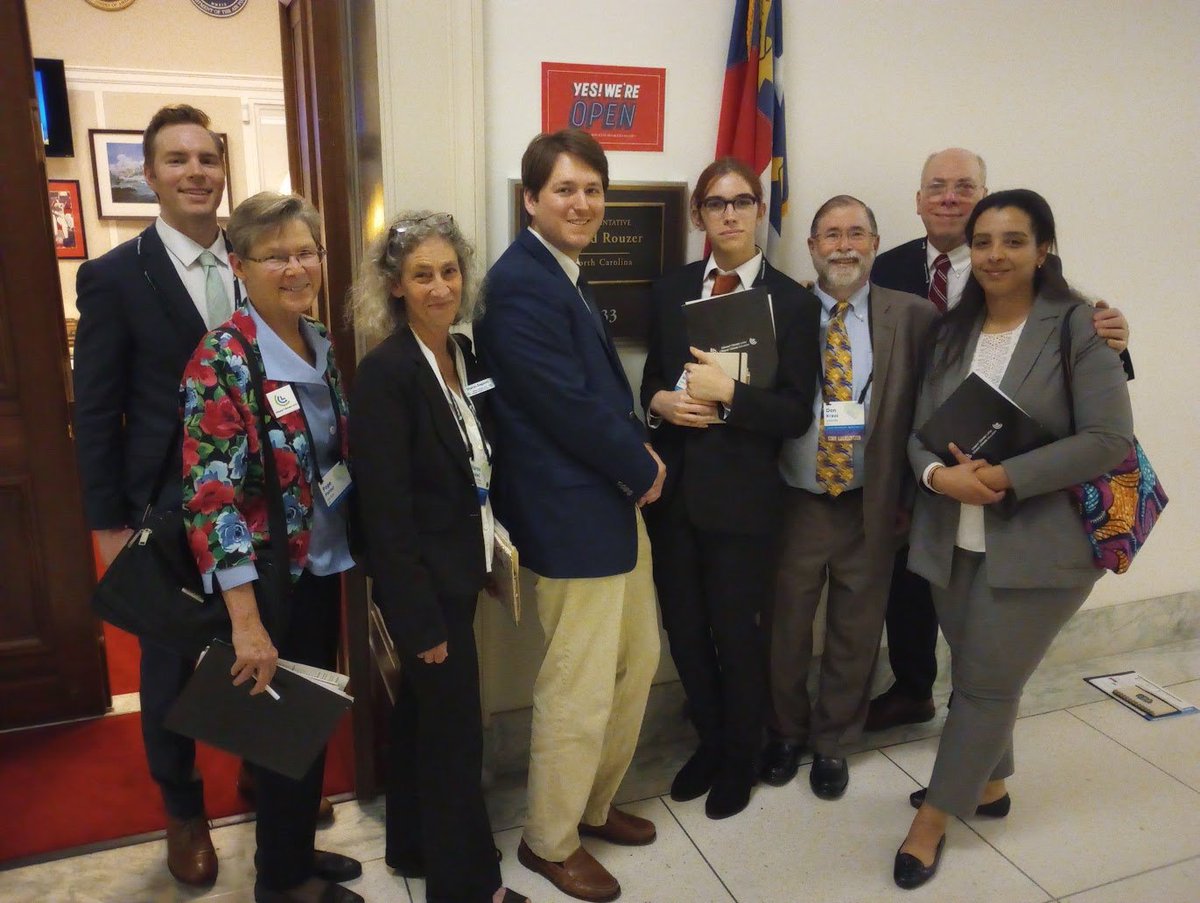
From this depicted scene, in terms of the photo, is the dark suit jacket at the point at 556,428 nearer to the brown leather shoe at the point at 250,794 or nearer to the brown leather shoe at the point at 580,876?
the brown leather shoe at the point at 580,876

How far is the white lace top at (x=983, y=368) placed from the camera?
205 centimetres

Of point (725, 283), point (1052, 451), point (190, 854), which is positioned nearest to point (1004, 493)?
point (1052, 451)

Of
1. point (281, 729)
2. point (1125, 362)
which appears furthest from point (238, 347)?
point (1125, 362)

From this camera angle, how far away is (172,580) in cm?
165

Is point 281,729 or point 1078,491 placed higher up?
point 1078,491

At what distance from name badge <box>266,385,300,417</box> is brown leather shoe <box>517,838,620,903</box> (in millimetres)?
1283

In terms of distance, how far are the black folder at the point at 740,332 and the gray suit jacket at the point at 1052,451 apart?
445 millimetres

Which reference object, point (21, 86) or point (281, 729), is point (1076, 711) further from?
point (21, 86)

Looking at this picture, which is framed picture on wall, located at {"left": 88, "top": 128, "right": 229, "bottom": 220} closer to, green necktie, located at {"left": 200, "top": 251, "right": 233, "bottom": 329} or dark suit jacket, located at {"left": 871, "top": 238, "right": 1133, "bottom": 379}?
green necktie, located at {"left": 200, "top": 251, "right": 233, "bottom": 329}

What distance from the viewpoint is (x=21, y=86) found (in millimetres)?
2451

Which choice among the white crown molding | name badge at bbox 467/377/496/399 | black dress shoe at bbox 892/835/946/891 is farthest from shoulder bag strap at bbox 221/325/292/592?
the white crown molding

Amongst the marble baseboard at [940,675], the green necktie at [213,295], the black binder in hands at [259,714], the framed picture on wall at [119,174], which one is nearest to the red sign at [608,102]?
the green necktie at [213,295]

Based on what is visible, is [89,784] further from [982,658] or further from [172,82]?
[172,82]

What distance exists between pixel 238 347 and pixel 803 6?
1.90 m
